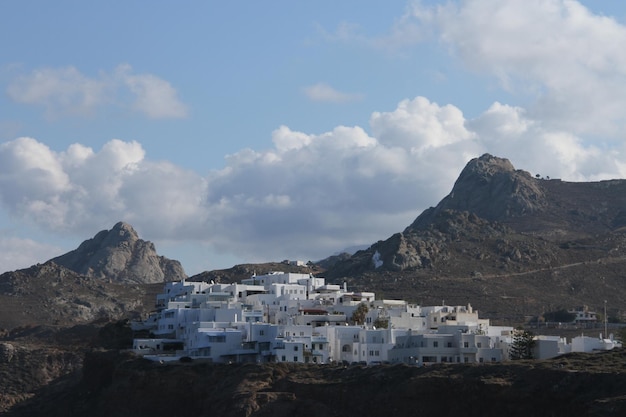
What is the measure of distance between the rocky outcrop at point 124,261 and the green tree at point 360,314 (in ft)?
323

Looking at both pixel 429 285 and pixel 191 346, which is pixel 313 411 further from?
pixel 429 285

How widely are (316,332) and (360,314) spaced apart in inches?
293

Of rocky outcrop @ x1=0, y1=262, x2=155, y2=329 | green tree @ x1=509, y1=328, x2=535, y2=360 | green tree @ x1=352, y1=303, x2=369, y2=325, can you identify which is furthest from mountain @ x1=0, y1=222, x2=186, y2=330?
green tree @ x1=509, y1=328, x2=535, y2=360

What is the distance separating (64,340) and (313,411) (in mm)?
56581

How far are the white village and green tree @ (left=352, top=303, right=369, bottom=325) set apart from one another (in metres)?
0.07

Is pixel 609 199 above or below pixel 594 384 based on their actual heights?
above

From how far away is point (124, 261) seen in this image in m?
192

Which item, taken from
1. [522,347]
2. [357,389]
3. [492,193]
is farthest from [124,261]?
[357,389]

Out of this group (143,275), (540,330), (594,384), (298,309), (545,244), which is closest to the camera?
(594,384)

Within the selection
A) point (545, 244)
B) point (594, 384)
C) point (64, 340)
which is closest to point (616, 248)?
point (545, 244)

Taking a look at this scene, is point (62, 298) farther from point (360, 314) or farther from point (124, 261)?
point (360, 314)

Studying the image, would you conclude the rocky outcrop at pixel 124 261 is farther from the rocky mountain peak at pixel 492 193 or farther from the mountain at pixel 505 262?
the mountain at pixel 505 262

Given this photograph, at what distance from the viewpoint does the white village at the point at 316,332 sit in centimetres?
7944

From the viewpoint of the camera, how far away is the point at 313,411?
2832 inches
